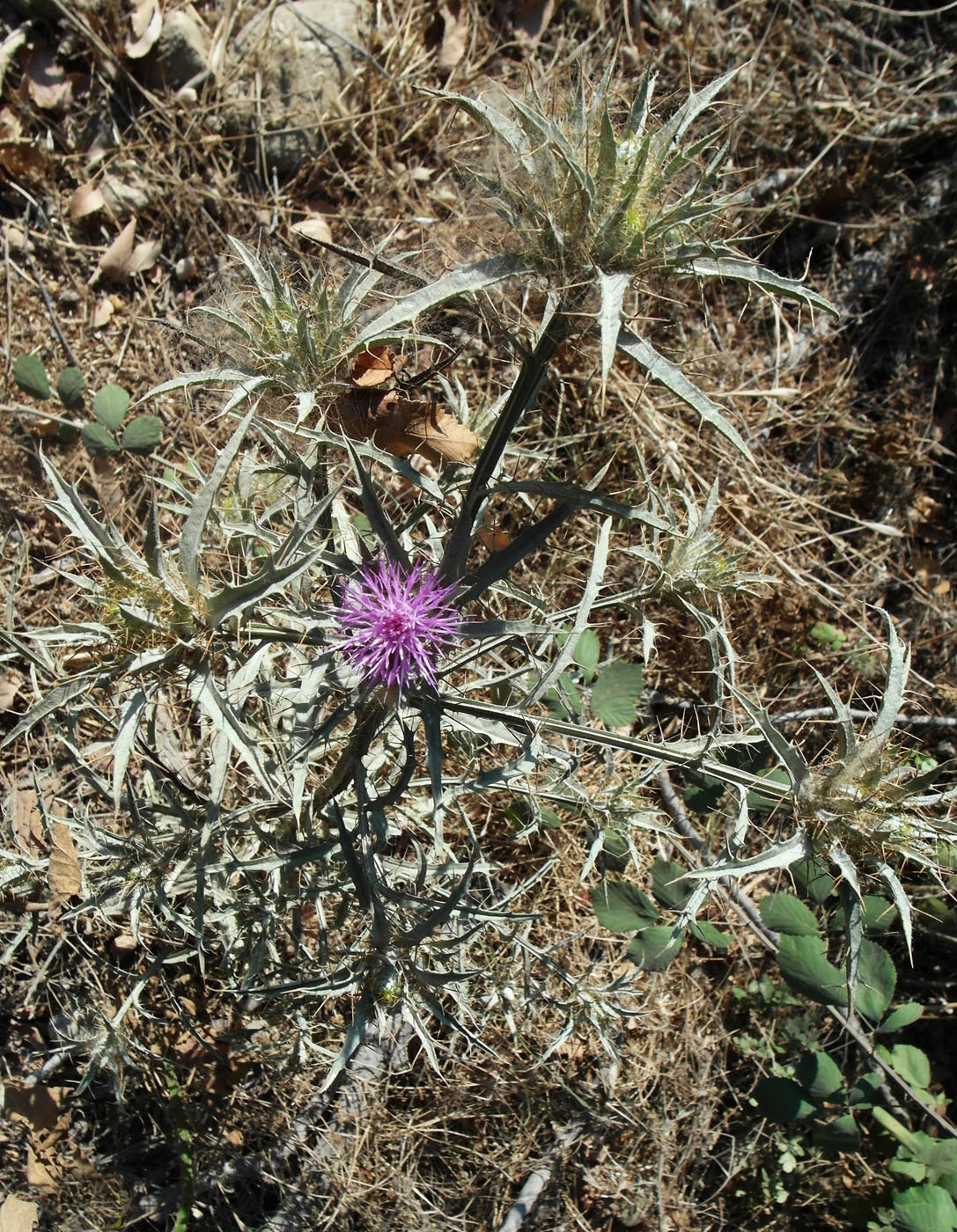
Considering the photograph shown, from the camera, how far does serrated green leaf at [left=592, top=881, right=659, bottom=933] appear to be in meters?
2.61

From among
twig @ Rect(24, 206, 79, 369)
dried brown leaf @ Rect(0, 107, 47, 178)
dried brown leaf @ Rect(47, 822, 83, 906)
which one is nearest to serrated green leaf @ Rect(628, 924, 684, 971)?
dried brown leaf @ Rect(47, 822, 83, 906)

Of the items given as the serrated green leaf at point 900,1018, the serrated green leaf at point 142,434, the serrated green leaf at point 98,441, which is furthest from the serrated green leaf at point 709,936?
the serrated green leaf at point 98,441

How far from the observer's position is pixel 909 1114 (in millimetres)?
3084

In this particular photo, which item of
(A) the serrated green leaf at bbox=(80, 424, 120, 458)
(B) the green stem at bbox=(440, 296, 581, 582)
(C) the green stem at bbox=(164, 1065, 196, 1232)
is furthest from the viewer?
(A) the serrated green leaf at bbox=(80, 424, 120, 458)

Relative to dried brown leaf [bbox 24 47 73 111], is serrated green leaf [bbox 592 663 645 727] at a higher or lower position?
lower

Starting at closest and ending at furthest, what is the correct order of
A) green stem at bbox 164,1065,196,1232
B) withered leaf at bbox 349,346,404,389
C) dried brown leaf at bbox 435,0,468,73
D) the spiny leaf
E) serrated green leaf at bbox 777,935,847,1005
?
the spiny leaf, withered leaf at bbox 349,346,404,389, serrated green leaf at bbox 777,935,847,1005, green stem at bbox 164,1065,196,1232, dried brown leaf at bbox 435,0,468,73

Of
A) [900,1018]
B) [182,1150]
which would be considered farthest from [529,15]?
[182,1150]

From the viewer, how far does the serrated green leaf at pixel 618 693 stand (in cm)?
261

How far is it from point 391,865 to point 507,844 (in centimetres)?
86

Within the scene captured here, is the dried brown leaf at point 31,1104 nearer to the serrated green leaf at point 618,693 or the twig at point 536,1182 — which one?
the twig at point 536,1182

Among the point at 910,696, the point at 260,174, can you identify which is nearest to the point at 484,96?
the point at 260,174

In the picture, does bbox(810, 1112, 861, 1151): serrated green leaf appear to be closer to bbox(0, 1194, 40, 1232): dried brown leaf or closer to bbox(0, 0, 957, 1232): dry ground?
bbox(0, 0, 957, 1232): dry ground

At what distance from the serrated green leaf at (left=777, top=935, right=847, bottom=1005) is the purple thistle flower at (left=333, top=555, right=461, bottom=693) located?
148 cm

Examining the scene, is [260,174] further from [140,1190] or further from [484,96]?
[140,1190]
